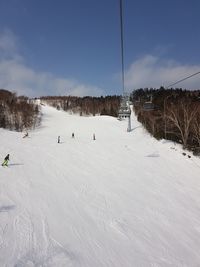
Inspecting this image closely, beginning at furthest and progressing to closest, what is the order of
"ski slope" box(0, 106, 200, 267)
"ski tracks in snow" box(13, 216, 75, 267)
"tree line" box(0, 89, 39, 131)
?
"tree line" box(0, 89, 39, 131) < "ski slope" box(0, 106, 200, 267) < "ski tracks in snow" box(13, 216, 75, 267)

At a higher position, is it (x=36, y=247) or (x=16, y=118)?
(x=16, y=118)

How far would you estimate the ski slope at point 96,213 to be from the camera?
882 centimetres

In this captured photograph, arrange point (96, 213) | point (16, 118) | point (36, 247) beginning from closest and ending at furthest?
1. point (36, 247)
2. point (96, 213)
3. point (16, 118)

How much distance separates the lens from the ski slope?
347 inches

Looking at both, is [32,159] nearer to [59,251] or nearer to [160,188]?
[160,188]

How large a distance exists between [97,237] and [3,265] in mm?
3883

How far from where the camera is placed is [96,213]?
1255cm

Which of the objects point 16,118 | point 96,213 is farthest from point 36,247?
point 16,118

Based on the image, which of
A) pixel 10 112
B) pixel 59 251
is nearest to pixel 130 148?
pixel 59 251

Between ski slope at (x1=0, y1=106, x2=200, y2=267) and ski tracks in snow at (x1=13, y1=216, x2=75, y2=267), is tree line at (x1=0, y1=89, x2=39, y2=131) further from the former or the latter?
ski tracks in snow at (x1=13, y1=216, x2=75, y2=267)

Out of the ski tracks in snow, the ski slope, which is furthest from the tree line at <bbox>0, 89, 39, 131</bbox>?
the ski tracks in snow

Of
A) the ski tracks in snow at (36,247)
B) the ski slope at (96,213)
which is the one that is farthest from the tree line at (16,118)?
the ski tracks in snow at (36,247)

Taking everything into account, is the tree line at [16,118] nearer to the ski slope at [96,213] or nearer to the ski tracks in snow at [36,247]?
the ski slope at [96,213]

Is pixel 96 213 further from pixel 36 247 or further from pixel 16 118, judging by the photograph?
pixel 16 118
